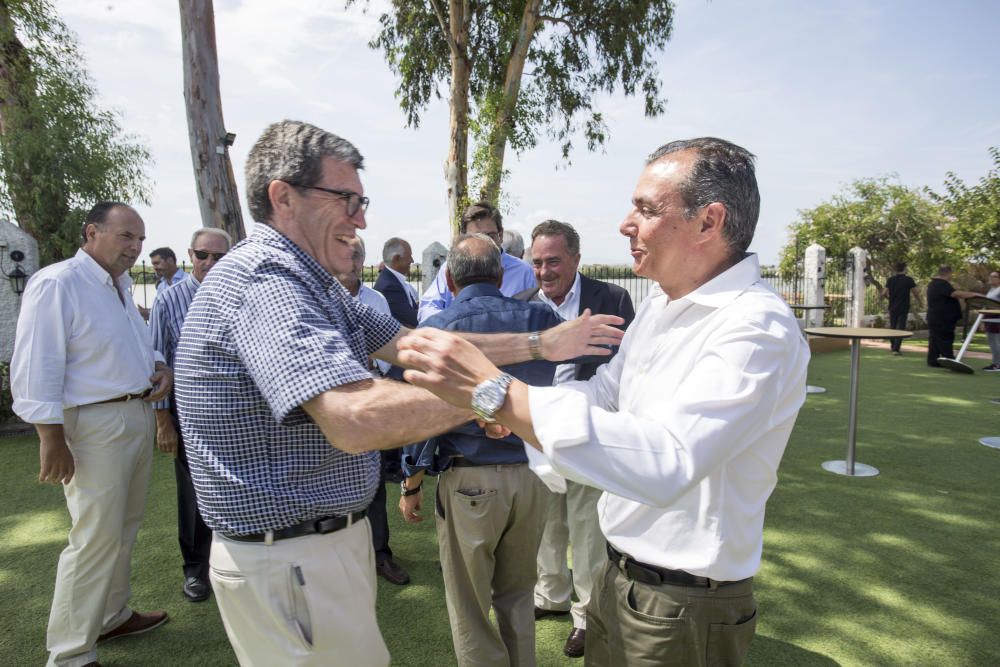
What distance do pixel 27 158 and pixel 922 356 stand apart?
1639 centimetres

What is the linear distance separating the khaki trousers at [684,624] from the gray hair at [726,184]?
2.90ft

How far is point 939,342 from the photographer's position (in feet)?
38.7

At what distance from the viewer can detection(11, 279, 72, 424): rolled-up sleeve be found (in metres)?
2.81

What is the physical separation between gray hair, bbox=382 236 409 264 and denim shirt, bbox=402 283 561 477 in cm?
405

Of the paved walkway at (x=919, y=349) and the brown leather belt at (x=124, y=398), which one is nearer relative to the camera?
the brown leather belt at (x=124, y=398)

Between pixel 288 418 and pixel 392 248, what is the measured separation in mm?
5286

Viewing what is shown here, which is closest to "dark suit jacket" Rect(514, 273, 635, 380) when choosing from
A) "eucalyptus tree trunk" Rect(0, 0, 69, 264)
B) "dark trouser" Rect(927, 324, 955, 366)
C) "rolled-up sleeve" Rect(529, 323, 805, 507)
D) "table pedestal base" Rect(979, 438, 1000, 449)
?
"rolled-up sleeve" Rect(529, 323, 805, 507)

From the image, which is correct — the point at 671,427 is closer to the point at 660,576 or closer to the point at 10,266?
the point at 660,576

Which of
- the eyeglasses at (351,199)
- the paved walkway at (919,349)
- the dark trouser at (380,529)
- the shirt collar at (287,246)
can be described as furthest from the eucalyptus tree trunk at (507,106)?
the shirt collar at (287,246)

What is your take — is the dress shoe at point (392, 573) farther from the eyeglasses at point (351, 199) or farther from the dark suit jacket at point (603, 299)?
the eyeglasses at point (351, 199)

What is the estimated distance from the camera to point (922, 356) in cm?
1338

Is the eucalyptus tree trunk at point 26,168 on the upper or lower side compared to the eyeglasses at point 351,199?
upper

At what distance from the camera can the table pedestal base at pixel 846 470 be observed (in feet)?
18.6

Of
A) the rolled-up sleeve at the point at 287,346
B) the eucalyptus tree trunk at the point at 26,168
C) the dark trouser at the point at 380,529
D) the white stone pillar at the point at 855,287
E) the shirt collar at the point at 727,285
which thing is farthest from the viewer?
the white stone pillar at the point at 855,287
